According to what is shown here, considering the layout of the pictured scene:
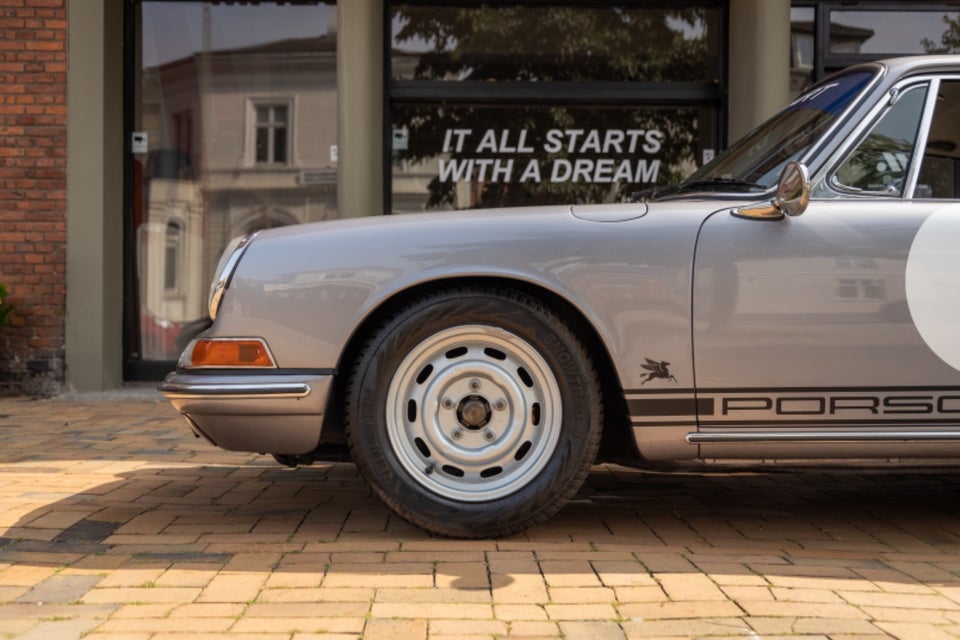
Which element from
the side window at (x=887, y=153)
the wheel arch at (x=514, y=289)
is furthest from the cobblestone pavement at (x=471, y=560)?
the side window at (x=887, y=153)

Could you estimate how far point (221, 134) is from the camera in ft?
29.9

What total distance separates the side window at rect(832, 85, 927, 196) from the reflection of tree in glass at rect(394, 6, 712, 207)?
17.1ft

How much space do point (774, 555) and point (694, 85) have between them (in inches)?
238


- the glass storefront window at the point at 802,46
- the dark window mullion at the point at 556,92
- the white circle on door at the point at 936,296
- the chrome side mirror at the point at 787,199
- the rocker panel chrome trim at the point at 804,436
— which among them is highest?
the glass storefront window at the point at 802,46

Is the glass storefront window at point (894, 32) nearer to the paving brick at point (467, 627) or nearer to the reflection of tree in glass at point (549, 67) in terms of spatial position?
the reflection of tree in glass at point (549, 67)

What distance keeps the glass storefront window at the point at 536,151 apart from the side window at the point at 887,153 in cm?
519

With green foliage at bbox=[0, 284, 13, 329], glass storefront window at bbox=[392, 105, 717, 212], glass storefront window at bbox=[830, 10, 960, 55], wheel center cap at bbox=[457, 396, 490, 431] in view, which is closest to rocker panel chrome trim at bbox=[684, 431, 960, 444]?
wheel center cap at bbox=[457, 396, 490, 431]

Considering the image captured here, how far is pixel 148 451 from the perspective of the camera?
5.80 meters

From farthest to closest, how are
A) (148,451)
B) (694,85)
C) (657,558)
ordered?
(694,85), (148,451), (657,558)

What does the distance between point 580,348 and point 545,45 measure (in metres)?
5.83

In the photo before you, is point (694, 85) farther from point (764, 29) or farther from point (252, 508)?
point (252, 508)

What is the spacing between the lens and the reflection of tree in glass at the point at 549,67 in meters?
9.08

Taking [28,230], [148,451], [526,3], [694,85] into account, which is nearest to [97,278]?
[28,230]

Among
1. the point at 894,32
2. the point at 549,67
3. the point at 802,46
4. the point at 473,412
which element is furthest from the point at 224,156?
the point at 473,412
